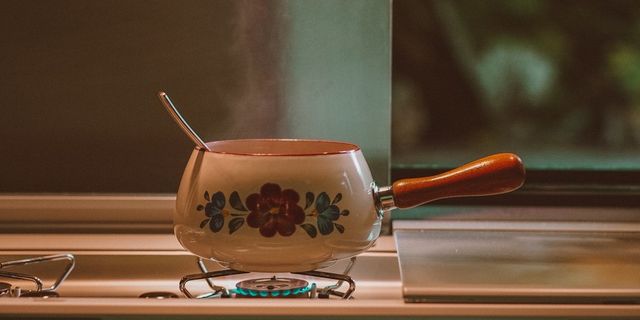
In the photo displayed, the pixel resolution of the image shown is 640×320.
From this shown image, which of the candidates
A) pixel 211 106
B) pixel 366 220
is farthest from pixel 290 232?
pixel 211 106

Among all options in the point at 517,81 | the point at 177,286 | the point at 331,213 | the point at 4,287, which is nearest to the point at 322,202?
the point at 331,213

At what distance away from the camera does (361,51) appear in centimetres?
104

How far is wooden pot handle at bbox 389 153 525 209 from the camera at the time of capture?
0.80 meters

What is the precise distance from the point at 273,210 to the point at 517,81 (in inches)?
18.6

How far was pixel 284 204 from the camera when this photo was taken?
76 cm

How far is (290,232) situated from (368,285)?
0.18 metres

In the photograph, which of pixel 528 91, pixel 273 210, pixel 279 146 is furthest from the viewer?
pixel 528 91

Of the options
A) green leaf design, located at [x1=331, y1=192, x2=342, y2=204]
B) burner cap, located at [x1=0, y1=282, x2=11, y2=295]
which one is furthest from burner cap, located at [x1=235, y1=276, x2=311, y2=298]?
burner cap, located at [x1=0, y1=282, x2=11, y2=295]

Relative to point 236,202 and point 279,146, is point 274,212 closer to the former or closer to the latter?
point 236,202

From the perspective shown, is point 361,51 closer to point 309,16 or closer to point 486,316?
point 309,16

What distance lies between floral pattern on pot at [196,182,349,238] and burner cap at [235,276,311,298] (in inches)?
2.9

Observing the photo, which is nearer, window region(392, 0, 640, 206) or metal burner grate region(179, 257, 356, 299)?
metal burner grate region(179, 257, 356, 299)

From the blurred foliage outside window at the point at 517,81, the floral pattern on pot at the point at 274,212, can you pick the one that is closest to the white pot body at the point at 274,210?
the floral pattern on pot at the point at 274,212

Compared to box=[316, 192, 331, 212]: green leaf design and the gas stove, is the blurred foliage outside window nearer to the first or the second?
the gas stove
